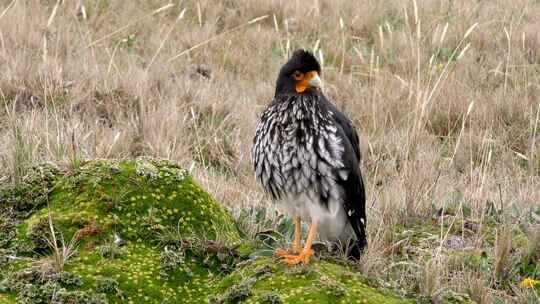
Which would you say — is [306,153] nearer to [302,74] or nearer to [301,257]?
[302,74]

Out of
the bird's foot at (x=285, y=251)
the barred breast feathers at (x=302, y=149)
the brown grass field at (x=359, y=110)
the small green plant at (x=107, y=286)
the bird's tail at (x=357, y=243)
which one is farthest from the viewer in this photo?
the brown grass field at (x=359, y=110)

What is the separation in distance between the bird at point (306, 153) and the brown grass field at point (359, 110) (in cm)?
36

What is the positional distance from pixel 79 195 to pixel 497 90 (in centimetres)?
591

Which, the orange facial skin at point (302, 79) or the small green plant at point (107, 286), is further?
the orange facial skin at point (302, 79)

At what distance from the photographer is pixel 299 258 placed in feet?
10.9

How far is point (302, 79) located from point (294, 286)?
3.63 ft

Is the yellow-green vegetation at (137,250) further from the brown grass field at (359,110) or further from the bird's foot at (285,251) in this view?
the brown grass field at (359,110)

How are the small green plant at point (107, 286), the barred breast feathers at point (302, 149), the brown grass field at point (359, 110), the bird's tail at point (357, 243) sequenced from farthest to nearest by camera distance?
the brown grass field at point (359, 110)
the bird's tail at point (357, 243)
the barred breast feathers at point (302, 149)
the small green plant at point (107, 286)

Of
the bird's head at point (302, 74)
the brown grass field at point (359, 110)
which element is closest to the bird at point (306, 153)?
the bird's head at point (302, 74)

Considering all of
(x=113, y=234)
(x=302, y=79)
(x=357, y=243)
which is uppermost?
(x=302, y=79)

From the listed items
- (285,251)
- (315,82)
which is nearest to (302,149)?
(315,82)

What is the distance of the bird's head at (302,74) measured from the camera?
12.0 feet

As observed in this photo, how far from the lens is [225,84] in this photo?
27.2ft

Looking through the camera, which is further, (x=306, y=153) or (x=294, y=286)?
(x=306, y=153)
